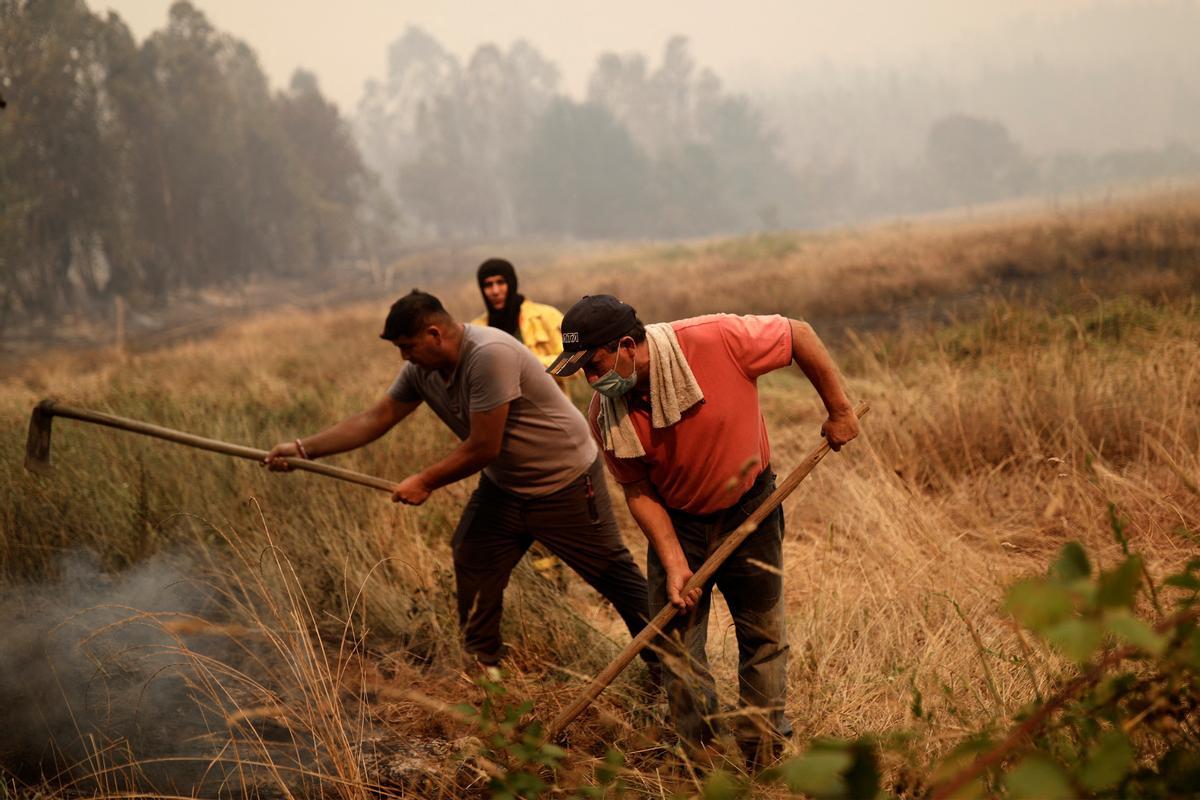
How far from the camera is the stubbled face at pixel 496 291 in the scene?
205 inches

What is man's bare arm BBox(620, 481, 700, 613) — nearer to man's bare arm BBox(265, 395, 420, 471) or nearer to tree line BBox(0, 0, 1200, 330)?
man's bare arm BBox(265, 395, 420, 471)

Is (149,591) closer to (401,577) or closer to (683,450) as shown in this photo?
(401,577)

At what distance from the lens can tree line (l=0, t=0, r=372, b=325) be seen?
926 inches

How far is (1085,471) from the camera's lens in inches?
183

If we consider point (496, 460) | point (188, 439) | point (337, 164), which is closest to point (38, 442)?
point (188, 439)

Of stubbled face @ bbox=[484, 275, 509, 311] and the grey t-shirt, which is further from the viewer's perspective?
stubbled face @ bbox=[484, 275, 509, 311]

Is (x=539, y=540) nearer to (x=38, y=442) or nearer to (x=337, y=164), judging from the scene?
(x=38, y=442)

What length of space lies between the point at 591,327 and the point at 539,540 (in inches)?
56.1

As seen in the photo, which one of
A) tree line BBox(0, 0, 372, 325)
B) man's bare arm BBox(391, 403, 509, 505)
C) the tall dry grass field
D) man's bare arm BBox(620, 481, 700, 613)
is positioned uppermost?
tree line BBox(0, 0, 372, 325)

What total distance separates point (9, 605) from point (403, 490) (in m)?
2.08

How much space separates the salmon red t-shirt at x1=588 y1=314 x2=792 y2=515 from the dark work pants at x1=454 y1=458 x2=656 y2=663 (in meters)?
0.89

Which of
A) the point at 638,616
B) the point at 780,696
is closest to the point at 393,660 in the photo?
the point at 638,616

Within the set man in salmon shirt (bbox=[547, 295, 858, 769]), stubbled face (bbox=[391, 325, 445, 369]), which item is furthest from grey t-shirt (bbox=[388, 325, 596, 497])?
man in salmon shirt (bbox=[547, 295, 858, 769])

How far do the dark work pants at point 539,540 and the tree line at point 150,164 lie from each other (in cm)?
2216
